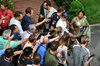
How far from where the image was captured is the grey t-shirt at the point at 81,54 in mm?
4039

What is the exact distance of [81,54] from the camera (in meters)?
4.08

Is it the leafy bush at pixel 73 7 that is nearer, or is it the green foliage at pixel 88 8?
the leafy bush at pixel 73 7

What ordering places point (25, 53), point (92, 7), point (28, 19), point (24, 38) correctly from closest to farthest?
point (25, 53) → point (24, 38) → point (28, 19) → point (92, 7)

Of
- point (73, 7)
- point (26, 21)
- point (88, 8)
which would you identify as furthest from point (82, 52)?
point (88, 8)

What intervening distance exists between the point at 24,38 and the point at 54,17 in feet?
4.62

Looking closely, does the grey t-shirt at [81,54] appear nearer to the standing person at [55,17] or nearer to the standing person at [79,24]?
the standing person at [55,17]

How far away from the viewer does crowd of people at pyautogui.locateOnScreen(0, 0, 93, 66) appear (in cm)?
379

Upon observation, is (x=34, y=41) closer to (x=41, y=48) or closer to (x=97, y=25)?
(x=41, y=48)

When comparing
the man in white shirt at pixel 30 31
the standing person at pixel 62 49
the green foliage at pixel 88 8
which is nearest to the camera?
the standing person at pixel 62 49

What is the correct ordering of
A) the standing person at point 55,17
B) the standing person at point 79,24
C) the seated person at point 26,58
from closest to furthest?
the seated person at point 26,58 → the standing person at point 55,17 → the standing person at point 79,24

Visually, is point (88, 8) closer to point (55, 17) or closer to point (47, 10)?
point (47, 10)

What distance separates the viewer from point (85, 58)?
13.4 ft

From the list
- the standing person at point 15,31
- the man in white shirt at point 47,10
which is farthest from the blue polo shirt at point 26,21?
the man in white shirt at point 47,10

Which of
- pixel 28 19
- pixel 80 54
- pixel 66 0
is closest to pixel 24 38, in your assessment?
pixel 28 19
